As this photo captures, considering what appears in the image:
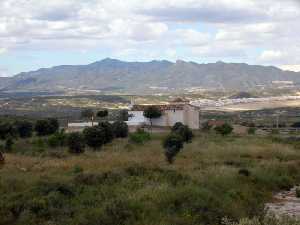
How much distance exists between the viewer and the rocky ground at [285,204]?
17.8 m

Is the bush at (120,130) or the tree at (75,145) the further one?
the bush at (120,130)

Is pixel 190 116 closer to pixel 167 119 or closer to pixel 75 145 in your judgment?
pixel 167 119

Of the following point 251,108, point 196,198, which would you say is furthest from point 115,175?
point 251,108

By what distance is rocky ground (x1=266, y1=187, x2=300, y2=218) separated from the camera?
58.5 feet

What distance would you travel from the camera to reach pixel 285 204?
65.3 ft

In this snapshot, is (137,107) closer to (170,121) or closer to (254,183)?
(170,121)


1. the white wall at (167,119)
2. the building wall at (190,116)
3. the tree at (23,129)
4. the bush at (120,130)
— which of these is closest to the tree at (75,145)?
the bush at (120,130)

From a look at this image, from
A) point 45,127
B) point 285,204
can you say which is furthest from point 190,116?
point 285,204

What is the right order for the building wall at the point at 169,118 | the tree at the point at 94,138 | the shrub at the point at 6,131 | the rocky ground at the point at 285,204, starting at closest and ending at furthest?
the rocky ground at the point at 285,204 → the tree at the point at 94,138 → the shrub at the point at 6,131 → the building wall at the point at 169,118

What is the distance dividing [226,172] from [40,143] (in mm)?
22349

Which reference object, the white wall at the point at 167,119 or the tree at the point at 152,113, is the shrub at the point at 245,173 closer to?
the tree at the point at 152,113

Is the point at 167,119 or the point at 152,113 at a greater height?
the point at 152,113

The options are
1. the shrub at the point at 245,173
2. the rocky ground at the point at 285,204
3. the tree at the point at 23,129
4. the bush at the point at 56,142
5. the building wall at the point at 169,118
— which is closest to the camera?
the rocky ground at the point at 285,204

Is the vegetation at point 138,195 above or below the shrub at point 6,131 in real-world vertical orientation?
above
